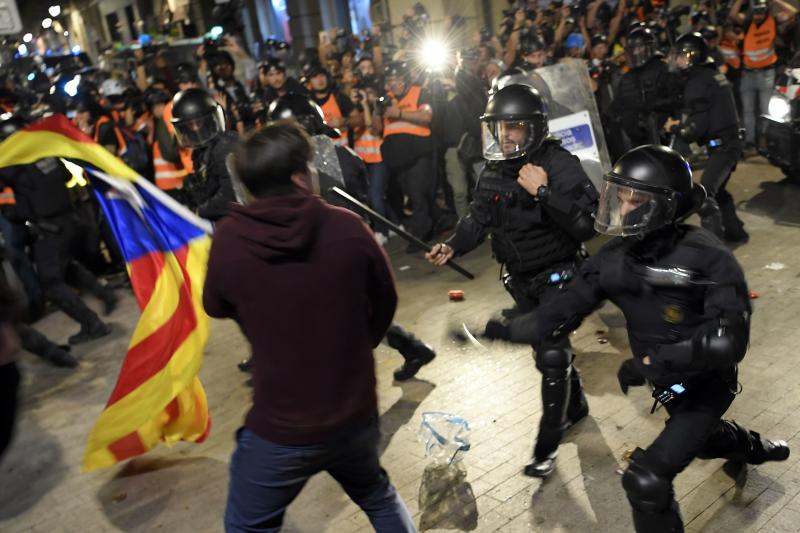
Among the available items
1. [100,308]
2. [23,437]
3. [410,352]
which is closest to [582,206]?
[410,352]

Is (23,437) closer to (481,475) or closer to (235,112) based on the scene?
(481,475)

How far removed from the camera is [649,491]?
9.49 ft

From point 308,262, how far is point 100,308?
7117 mm

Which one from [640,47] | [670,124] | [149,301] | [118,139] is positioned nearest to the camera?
[149,301]

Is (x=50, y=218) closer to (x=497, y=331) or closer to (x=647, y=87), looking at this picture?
(x=497, y=331)

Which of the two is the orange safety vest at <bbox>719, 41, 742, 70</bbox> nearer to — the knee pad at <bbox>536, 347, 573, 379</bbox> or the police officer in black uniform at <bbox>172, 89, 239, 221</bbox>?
the police officer in black uniform at <bbox>172, 89, 239, 221</bbox>

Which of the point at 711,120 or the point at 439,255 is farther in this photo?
the point at 711,120

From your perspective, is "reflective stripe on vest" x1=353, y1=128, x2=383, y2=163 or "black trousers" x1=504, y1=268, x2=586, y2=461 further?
"reflective stripe on vest" x1=353, y1=128, x2=383, y2=163

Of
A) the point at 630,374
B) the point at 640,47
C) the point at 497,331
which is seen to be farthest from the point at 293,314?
the point at 640,47

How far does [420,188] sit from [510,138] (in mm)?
5058

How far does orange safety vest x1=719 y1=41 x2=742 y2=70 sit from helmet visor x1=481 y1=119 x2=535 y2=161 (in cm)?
786

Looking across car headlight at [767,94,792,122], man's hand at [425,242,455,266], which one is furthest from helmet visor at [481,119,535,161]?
car headlight at [767,94,792,122]

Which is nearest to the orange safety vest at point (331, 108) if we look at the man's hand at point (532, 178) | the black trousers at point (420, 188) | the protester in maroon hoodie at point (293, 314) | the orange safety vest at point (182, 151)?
A: the black trousers at point (420, 188)

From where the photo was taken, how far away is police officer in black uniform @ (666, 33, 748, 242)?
7.06m
